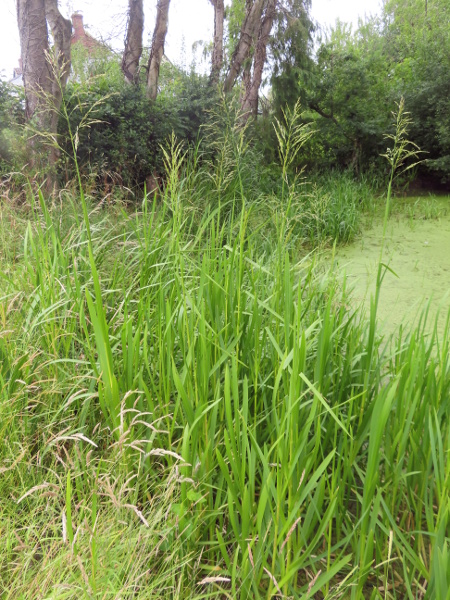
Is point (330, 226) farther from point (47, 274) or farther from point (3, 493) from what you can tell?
point (3, 493)

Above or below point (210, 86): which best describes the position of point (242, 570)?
below

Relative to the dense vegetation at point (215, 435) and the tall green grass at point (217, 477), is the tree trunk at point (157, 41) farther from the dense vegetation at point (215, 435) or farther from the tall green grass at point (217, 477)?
the tall green grass at point (217, 477)

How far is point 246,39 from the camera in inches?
241

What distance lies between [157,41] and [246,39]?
180cm

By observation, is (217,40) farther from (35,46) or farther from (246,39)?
(35,46)

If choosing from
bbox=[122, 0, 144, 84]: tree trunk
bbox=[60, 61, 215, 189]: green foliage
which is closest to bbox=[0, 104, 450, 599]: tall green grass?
bbox=[60, 61, 215, 189]: green foliage

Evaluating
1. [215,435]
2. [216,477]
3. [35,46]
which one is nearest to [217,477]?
[216,477]

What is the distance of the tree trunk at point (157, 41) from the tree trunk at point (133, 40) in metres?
0.19

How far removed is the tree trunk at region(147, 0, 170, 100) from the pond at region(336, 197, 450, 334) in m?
2.71

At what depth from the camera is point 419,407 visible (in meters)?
1.27

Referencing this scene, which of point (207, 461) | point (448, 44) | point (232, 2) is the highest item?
point (232, 2)

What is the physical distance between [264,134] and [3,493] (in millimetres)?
7077

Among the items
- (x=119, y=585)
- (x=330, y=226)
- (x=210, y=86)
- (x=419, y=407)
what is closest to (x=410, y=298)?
(x=330, y=226)

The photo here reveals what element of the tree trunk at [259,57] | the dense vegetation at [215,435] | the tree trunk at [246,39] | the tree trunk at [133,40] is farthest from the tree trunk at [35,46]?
the tree trunk at [259,57]
